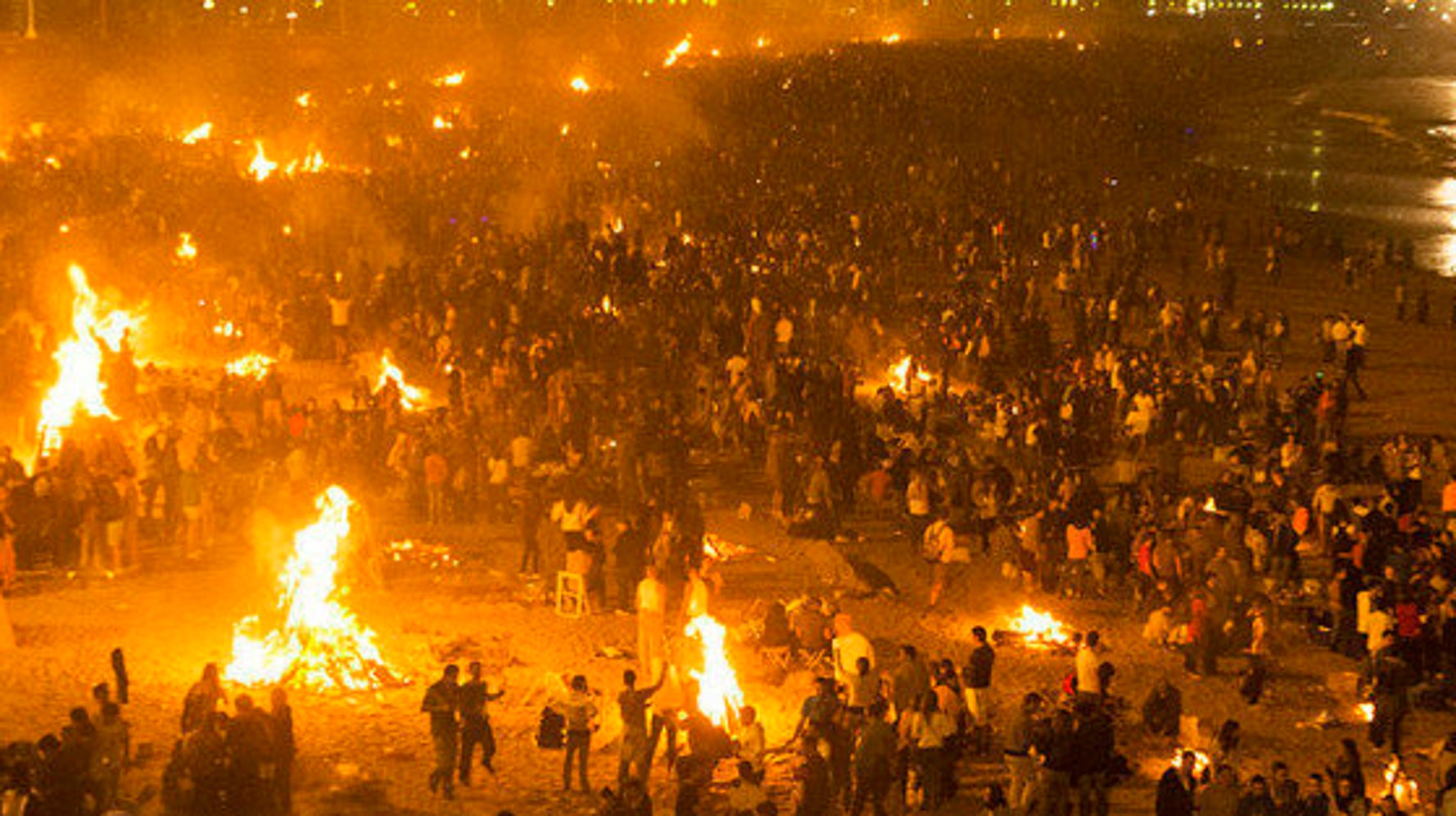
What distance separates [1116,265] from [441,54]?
43.5 metres

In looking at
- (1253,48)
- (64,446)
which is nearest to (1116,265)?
(64,446)

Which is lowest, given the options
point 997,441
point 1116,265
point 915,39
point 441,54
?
point 997,441

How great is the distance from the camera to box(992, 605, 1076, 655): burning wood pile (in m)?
16.1

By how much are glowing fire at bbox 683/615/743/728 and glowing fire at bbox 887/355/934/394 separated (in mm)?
10670

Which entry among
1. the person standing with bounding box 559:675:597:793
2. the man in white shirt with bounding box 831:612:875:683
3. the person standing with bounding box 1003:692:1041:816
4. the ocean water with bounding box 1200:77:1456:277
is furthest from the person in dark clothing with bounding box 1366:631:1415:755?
the ocean water with bounding box 1200:77:1456:277

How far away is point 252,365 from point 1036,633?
42.1ft

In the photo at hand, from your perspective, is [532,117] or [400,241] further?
[532,117]

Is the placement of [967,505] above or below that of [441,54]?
below

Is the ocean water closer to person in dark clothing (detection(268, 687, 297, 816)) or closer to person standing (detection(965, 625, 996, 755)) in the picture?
person standing (detection(965, 625, 996, 755))

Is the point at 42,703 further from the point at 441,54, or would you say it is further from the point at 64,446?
the point at 441,54

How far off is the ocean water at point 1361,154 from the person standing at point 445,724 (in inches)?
1433

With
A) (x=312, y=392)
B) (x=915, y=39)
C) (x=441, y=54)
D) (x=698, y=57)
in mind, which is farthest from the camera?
(x=915, y=39)

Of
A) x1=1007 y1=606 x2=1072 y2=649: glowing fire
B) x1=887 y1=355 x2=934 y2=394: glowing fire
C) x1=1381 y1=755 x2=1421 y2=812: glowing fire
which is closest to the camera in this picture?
x1=1381 y1=755 x2=1421 y2=812: glowing fire

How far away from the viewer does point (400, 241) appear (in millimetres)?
33406
